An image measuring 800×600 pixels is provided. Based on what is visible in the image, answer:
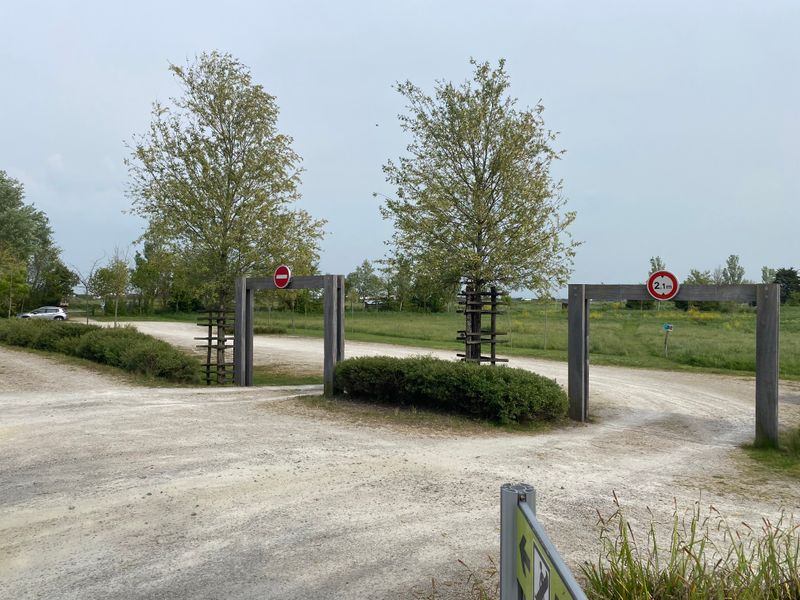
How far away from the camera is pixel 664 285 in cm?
923

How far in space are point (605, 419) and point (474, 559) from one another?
265 inches

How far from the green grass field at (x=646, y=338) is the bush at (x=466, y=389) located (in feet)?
22.8

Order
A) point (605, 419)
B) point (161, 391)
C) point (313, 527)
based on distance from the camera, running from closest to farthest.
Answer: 1. point (313, 527)
2. point (605, 419)
3. point (161, 391)

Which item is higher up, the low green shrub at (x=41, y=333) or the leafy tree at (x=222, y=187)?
the leafy tree at (x=222, y=187)

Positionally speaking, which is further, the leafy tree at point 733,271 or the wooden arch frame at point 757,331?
the leafy tree at point 733,271

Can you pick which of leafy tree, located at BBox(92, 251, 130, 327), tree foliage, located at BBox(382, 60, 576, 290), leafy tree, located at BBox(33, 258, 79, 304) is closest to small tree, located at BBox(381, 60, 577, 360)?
tree foliage, located at BBox(382, 60, 576, 290)

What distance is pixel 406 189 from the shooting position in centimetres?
1263

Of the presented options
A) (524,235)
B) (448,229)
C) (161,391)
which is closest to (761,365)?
(524,235)

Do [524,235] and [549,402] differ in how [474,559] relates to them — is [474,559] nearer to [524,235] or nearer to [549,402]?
[549,402]

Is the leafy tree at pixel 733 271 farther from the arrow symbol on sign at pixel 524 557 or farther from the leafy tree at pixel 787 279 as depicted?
the arrow symbol on sign at pixel 524 557

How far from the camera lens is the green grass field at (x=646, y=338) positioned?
1897 cm

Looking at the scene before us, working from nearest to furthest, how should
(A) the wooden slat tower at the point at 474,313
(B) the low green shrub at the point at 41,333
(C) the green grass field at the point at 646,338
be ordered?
(A) the wooden slat tower at the point at 474,313 → (B) the low green shrub at the point at 41,333 → (C) the green grass field at the point at 646,338

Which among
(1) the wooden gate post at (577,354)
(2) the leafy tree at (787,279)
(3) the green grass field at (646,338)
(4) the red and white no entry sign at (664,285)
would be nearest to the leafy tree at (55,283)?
(3) the green grass field at (646,338)

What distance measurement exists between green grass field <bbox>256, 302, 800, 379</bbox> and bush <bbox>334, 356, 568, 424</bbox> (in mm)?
6951
